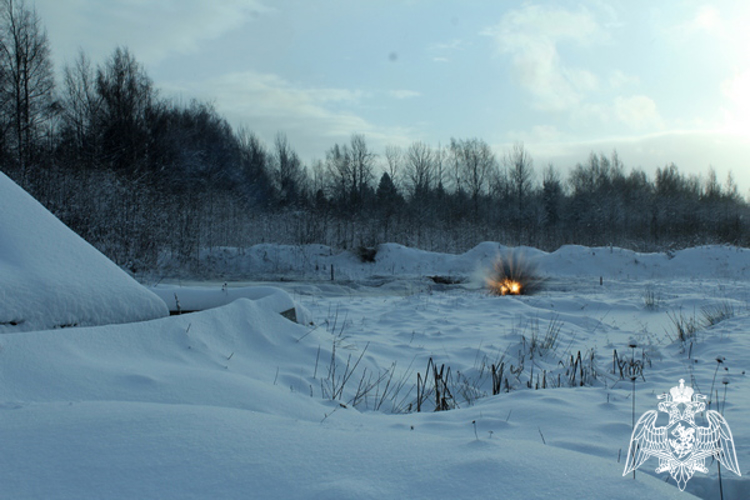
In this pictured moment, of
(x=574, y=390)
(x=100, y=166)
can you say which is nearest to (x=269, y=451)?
(x=574, y=390)

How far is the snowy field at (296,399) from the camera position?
3.70ft

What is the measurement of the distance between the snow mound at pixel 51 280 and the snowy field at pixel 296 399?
0.03 ft

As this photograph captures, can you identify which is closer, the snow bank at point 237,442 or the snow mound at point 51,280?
the snow bank at point 237,442

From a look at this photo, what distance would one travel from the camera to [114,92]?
24172 millimetres

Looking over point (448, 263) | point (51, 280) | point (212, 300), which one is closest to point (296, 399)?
point (51, 280)

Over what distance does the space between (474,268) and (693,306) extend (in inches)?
351

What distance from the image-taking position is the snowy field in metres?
1.13

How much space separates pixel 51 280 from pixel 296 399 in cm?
147

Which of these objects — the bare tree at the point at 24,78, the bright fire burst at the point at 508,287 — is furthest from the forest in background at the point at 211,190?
the bright fire burst at the point at 508,287

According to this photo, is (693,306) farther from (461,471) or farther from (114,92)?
(114,92)

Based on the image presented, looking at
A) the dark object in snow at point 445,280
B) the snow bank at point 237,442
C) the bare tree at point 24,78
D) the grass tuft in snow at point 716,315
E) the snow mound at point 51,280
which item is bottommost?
the grass tuft in snow at point 716,315

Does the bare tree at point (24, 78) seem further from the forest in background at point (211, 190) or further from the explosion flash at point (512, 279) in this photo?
the explosion flash at point (512, 279)

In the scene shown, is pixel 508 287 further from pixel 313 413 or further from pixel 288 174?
pixel 288 174

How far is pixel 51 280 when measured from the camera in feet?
8.26
